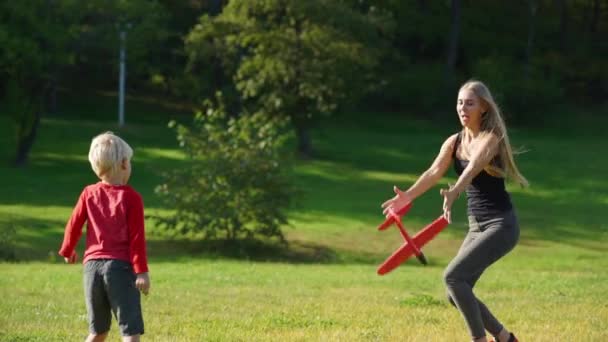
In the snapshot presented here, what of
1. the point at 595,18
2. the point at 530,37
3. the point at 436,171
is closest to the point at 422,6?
the point at 530,37

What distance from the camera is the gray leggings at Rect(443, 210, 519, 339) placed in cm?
771

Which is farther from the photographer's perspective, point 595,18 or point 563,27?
point 595,18

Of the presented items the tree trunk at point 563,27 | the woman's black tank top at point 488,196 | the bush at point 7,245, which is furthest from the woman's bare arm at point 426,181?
the tree trunk at point 563,27

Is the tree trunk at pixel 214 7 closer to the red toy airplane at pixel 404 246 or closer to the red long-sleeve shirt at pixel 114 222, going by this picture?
the red toy airplane at pixel 404 246

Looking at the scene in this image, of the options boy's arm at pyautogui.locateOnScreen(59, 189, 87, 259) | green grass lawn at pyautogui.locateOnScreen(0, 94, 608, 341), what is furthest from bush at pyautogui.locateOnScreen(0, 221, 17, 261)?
boy's arm at pyautogui.locateOnScreen(59, 189, 87, 259)

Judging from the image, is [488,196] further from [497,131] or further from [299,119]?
[299,119]

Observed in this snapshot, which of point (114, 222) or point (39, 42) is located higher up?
point (114, 222)

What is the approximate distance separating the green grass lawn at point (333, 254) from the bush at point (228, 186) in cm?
61

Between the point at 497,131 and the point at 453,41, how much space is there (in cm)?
5361

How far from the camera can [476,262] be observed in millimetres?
7719

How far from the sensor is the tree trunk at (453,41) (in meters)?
59.6

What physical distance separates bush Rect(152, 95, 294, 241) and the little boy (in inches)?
722

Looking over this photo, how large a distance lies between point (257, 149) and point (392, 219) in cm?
1830

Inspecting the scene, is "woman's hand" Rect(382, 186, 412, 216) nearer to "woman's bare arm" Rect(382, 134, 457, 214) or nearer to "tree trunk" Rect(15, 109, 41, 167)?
"woman's bare arm" Rect(382, 134, 457, 214)
